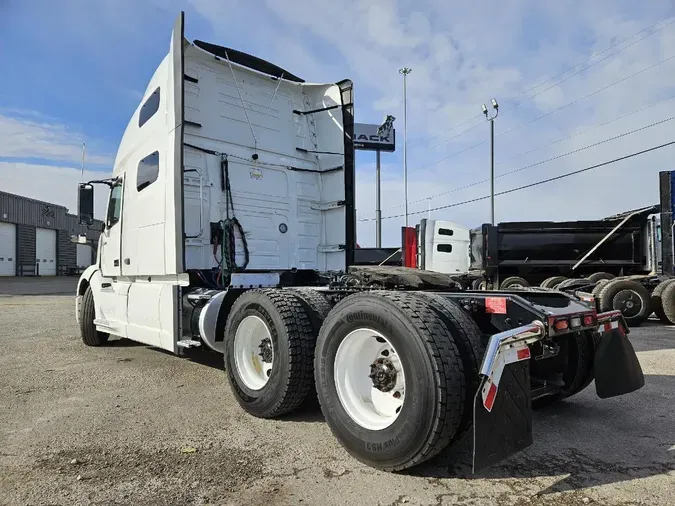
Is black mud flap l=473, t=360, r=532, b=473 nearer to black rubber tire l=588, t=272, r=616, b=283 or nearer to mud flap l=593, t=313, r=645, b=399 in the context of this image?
mud flap l=593, t=313, r=645, b=399

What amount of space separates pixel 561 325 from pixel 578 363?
1.17 meters

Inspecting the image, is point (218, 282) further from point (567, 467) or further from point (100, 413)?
point (567, 467)

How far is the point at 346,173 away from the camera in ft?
22.1

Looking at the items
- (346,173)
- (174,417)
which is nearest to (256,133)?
(346,173)

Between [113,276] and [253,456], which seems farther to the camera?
[113,276]

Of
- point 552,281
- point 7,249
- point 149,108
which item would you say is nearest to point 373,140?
point 552,281

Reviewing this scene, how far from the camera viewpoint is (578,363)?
3.98 m

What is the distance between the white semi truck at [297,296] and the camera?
111 inches

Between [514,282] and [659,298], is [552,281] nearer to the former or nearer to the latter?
[514,282]

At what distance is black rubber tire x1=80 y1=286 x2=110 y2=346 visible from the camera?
25.7 feet

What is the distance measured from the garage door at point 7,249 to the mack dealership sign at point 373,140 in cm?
3145

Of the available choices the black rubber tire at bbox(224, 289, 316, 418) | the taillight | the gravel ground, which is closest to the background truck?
the gravel ground

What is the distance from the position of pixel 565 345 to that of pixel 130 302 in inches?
198

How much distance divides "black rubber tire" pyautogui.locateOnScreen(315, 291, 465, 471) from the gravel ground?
17 centimetres
